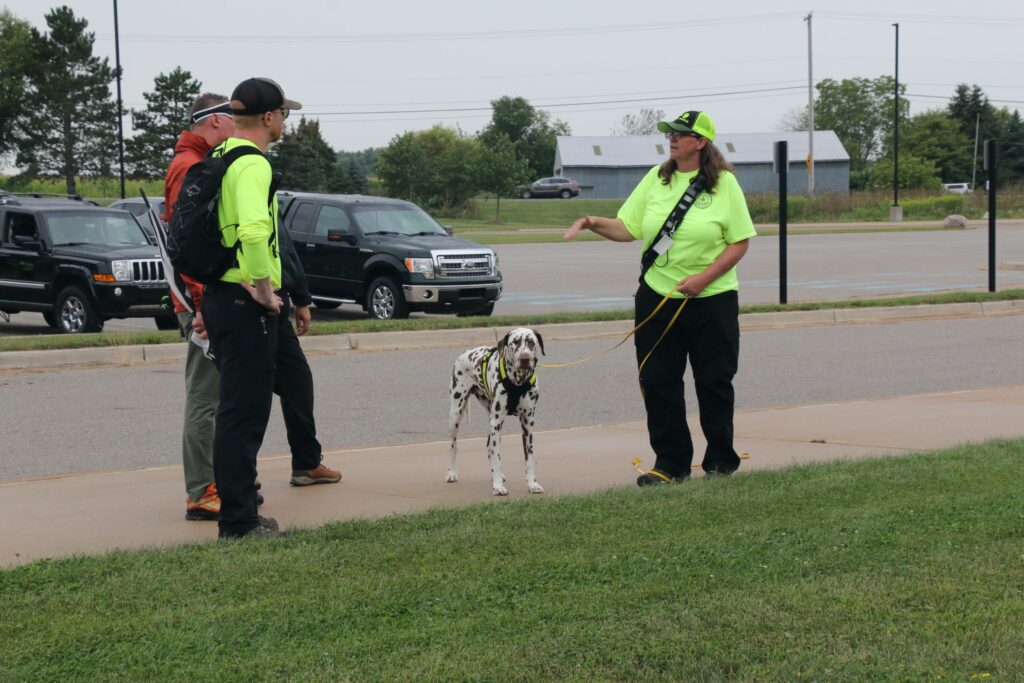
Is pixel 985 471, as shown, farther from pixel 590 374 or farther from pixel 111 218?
pixel 111 218

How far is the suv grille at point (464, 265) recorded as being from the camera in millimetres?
18938

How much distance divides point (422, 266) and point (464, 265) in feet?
2.16

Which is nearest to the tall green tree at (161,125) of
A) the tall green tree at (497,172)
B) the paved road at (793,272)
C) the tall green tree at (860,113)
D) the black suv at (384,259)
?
the tall green tree at (497,172)

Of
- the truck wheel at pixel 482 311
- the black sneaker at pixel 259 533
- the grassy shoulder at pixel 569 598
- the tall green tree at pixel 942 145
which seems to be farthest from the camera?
the tall green tree at pixel 942 145

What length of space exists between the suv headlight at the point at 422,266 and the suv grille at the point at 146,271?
3.46m

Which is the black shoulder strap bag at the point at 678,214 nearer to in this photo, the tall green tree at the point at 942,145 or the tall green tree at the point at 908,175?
the tall green tree at the point at 908,175

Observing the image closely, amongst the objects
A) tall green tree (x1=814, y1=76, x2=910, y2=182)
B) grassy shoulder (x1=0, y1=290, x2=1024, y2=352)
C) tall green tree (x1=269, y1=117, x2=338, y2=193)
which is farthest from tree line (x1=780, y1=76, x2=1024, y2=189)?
grassy shoulder (x1=0, y1=290, x2=1024, y2=352)

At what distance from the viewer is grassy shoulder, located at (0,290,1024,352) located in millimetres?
14164

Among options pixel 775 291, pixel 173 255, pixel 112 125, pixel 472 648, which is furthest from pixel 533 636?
pixel 112 125

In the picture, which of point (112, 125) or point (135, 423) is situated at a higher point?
point (112, 125)

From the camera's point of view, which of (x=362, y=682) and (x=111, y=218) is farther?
(x=111, y=218)

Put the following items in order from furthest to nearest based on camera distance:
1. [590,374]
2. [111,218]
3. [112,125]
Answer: [112,125], [111,218], [590,374]

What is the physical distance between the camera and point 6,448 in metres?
9.24

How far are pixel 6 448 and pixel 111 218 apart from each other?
10223 millimetres
